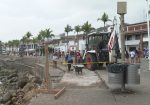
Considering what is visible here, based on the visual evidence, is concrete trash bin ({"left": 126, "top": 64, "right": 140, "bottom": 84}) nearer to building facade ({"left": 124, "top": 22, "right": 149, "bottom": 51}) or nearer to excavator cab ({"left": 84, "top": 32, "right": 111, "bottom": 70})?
excavator cab ({"left": 84, "top": 32, "right": 111, "bottom": 70})

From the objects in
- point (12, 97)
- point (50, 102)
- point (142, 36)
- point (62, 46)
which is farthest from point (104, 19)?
point (50, 102)

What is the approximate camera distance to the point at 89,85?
18938 millimetres

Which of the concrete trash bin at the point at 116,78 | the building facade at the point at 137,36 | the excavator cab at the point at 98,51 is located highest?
the building facade at the point at 137,36

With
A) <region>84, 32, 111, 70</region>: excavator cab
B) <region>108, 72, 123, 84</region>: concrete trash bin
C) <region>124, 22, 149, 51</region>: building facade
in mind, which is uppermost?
<region>124, 22, 149, 51</region>: building facade

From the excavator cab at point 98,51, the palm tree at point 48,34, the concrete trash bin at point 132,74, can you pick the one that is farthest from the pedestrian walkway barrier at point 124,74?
the palm tree at point 48,34

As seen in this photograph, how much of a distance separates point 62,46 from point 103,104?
7336cm

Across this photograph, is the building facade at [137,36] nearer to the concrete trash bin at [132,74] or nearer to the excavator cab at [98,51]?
the excavator cab at [98,51]

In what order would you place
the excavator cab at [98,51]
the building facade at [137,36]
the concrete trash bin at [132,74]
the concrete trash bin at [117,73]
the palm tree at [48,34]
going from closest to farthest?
the concrete trash bin at [132,74], the concrete trash bin at [117,73], the excavator cab at [98,51], the building facade at [137,36], the palm tree at [48,34]

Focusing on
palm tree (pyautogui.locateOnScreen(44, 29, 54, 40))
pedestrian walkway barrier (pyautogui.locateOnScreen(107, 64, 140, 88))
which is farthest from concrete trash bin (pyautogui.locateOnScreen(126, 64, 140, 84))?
palm tree (pyautogui.locateOnScreen(44, 29, 54, 40))

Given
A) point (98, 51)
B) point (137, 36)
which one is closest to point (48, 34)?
point (137, 36)

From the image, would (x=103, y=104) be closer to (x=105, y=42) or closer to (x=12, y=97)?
(x=12, y=97)

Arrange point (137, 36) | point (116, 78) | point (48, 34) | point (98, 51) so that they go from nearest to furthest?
point (116, 78) → point (98, 51) → point (137, 36) → point (48, 34)

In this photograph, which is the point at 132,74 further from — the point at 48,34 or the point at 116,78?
the point at 48,34

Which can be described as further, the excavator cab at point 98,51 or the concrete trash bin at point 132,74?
the excavator cab at point 98,51
